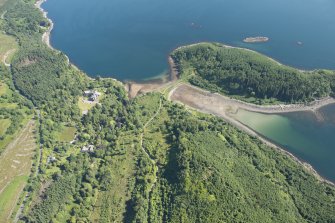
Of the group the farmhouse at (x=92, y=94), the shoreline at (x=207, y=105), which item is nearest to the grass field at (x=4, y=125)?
the farmhouse at (x=92, y=94)

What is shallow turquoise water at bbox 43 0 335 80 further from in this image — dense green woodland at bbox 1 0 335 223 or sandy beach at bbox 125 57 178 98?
dense green woodland at bbox 1 0 335 223

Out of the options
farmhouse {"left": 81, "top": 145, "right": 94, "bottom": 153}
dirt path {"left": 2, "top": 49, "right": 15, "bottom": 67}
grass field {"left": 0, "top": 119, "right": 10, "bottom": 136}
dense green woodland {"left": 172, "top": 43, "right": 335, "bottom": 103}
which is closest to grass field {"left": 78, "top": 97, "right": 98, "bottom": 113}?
farmhouse {"left": 81, "top": 145, "right": 94, "bottom": 153}

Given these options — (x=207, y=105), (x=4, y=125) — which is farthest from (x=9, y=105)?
(x=207, y=105)

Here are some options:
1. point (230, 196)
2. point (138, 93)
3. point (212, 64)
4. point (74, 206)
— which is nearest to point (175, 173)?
point (230, 196)

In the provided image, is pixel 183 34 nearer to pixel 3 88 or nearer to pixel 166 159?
pixel 166 159

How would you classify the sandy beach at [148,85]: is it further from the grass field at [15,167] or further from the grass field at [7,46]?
the grass field at [7,46]

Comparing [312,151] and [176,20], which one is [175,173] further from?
[176,20]
